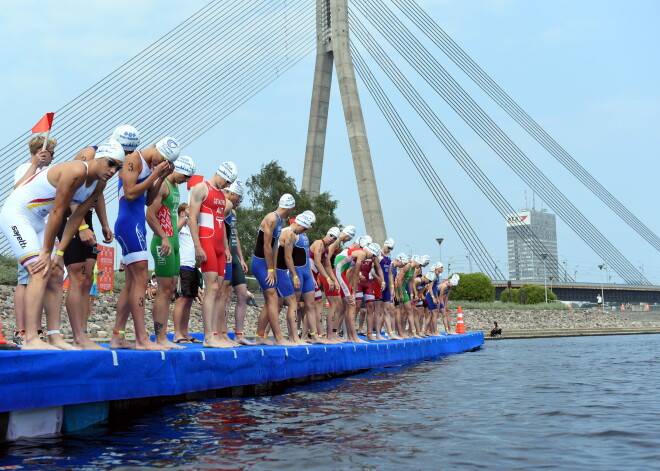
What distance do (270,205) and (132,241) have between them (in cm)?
3564

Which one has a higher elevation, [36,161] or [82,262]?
[36,161]

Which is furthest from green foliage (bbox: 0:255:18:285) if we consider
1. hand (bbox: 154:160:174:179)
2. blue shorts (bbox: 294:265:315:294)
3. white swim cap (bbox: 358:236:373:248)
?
hand (bbox: 154:160:174:179)

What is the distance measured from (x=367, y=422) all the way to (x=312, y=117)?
84.8ft

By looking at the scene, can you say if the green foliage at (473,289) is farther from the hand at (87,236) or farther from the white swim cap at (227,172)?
the hand at (87,236)

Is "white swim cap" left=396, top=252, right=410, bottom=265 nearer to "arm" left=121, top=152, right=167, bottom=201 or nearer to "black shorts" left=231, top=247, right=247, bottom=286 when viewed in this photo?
"black shorts" left=231, top=247, right=247, bottom=286

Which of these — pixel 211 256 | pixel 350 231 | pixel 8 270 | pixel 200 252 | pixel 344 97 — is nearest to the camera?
pixel 200 252

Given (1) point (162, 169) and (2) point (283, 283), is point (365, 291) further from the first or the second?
(1) point (162, 169)

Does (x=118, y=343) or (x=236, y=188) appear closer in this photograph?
(x=118, y=343)

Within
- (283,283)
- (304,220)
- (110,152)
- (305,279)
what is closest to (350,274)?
(305,279)

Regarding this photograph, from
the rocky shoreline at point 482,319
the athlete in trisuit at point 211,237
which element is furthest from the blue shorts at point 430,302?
the athlete in trisuit at point 211,237

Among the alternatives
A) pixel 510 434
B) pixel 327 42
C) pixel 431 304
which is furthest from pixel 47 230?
pixel 327 42

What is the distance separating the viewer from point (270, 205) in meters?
42.3

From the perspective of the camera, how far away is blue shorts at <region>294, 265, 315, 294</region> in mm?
10508

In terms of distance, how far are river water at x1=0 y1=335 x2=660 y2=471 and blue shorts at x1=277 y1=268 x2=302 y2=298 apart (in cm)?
133
